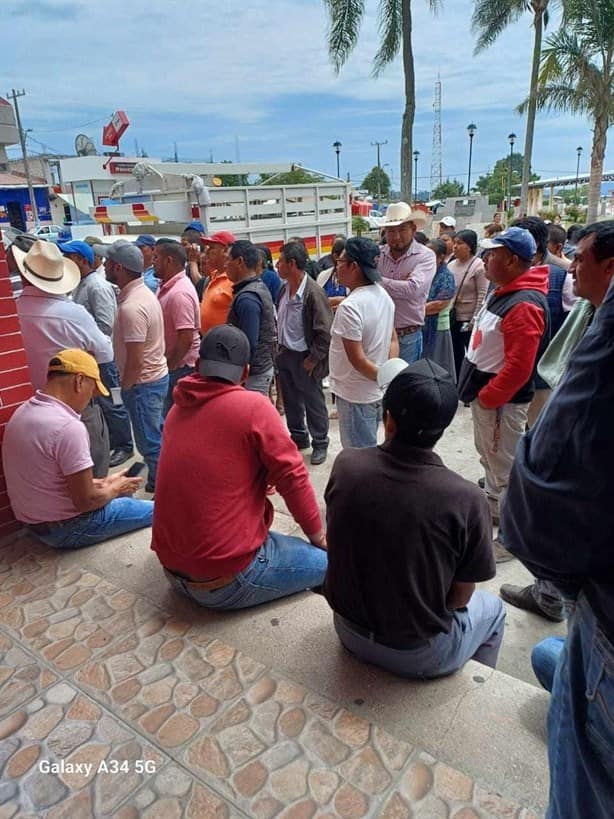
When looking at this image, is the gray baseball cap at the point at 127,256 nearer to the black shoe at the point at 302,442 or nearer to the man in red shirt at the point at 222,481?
the man in red shirt at the point at 222,481

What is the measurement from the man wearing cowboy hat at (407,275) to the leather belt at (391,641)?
3.30 m

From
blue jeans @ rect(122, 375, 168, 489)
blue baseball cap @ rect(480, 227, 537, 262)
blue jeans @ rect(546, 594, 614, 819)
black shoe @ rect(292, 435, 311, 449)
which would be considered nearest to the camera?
blue jeans @ rect(546, 594, 614, 819)

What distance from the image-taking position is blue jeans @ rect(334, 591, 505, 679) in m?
1.90

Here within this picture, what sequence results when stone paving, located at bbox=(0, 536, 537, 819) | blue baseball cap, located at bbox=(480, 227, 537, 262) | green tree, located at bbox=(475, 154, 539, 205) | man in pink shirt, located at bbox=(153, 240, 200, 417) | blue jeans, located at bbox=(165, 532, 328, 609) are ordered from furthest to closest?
green tree, located at bbox=(475, 154, 539, 205), man in pink shirt, located at bbox=(153, 240, 200, 417), blue baseball cap, located at bbox=(480, 227, 537, 262), blue jeans, located at bbox=(165, 532, 328, 609), stone paving, located at bbox=(0, 536, 537, 819)

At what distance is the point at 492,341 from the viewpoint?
325 cm

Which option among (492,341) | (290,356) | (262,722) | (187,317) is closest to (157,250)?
(187,317)

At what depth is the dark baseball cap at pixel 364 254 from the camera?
11.3ft

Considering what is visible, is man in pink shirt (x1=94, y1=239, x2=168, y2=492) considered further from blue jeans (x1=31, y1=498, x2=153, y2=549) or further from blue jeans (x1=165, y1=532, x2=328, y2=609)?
blue jeans (x1=165, y1=532, x2=328, y2=609)

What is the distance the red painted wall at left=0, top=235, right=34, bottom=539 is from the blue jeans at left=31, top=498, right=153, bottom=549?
0.40m

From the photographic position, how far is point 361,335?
3426 mm

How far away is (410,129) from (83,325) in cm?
1338

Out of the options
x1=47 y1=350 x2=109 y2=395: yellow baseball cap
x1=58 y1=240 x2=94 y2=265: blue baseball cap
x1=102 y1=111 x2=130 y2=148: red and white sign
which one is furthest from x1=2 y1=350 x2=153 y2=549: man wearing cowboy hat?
x1=102 y1=111 x2=130 y2=148: red and white sign

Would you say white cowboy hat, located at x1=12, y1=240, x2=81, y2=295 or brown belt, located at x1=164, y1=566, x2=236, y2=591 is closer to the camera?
brown belt, located at x1=164, y1=566, x2=236, y2=591

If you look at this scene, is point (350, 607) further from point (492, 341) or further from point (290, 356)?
point (290, 356)
